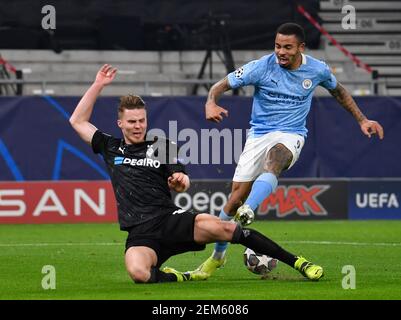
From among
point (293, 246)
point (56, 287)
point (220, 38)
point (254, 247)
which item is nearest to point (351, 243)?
point (293, 246)

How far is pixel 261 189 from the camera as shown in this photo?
1047 centimetres

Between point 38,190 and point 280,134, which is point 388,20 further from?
point 280,134

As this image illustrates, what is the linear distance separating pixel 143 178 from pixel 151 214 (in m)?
0.32

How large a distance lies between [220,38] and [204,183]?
3998 millimetres

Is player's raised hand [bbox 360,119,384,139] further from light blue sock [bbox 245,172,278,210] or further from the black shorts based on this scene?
the black shorts

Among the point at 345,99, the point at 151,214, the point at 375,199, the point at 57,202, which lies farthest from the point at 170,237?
the point at 375,199

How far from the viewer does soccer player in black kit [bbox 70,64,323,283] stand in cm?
998

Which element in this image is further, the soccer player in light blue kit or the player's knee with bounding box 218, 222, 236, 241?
the soccer player in light blue kit

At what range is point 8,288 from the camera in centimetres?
980

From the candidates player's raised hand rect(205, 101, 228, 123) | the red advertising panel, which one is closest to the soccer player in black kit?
player's raised hand rect(205, 101, 228, 123)

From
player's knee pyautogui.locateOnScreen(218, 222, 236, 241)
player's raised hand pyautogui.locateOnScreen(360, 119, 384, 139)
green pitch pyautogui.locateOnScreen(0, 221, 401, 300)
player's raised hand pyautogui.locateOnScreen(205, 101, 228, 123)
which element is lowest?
green pitch pyautogui.locateOnScreen(0, 221, 401, 300)

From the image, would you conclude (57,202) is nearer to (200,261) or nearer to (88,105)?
(200,261)

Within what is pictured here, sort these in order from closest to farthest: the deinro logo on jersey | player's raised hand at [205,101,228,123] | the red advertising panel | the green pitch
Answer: the green pitch < the deinro logo on jersey < player's raised hand at [205,101,228,123] < the red advertising panel

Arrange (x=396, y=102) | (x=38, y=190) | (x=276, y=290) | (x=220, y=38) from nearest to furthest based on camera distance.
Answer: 1. (x=276, y=290)
2. (x=38, y=190)
3. (x=396, y=102)
4. (x=220, y=38)
